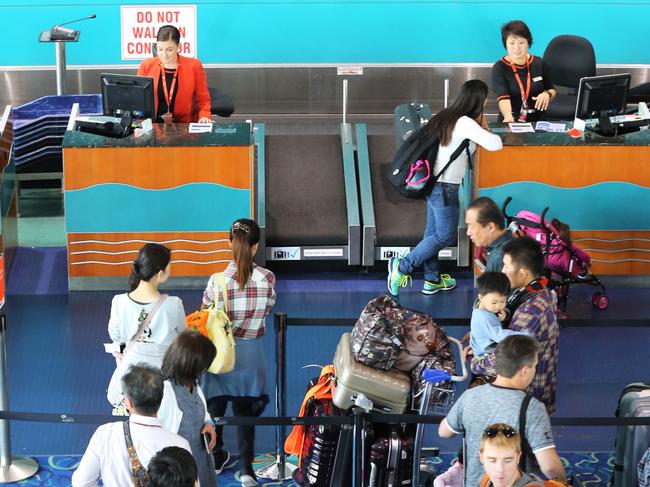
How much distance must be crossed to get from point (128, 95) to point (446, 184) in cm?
264

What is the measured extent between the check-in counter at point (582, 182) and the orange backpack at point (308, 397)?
361 cm

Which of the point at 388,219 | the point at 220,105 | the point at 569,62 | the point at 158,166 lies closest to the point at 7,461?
the point at 158,166

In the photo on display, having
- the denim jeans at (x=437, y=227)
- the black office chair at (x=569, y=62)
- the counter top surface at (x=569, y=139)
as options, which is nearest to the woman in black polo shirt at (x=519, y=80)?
the counter top surface at (x=569, y=139)

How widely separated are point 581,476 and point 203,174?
3.92 meters

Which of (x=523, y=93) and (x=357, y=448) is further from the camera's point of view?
(x=523, y=93)

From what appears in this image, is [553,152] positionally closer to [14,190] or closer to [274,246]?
[274,246]

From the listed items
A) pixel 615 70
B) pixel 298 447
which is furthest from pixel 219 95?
pixel 298 447

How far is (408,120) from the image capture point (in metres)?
9.73

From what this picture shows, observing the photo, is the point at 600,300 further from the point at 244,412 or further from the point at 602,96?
the point at 244,412

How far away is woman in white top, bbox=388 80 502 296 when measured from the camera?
7.76 metres

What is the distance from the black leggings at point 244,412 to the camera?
5680 mm

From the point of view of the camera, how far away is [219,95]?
438 inches

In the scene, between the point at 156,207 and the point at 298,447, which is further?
the point at 156,207

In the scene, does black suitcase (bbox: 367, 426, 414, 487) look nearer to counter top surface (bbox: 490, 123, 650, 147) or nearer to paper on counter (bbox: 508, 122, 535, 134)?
counter top surface (bbox: 490, 123, 650, 147)
